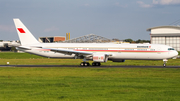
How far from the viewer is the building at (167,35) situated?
98375mm

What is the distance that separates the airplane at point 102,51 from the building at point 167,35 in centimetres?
6197

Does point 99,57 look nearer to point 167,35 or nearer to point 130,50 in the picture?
point 130,50

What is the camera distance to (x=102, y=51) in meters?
39.9

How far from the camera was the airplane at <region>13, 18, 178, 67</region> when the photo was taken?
3841 centimetres

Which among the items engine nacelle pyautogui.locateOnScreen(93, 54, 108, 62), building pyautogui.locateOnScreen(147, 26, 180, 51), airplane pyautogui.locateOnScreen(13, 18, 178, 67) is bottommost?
engine nacelle pyautogui.locateOnScreen(93, 54, 108, 62)

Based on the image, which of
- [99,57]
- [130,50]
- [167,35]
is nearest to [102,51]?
[99,57]

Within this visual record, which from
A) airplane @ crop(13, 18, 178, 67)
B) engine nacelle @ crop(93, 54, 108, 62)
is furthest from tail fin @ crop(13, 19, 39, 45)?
engine nacelle @ crop(93, 54, 108, 62)

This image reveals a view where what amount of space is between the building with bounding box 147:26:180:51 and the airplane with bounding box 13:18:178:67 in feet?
203

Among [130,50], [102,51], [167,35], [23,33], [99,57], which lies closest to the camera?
[99,57]

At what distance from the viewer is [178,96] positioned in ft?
45.8

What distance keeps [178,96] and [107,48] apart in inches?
1030

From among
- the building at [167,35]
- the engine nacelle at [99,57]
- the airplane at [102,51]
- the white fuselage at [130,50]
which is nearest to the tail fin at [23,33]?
the airplane at [102,51]

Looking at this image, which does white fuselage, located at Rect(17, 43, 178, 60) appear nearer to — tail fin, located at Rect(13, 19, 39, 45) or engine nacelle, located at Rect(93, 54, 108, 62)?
engine nacelle, located at Rect(93, 54, 108, 62)

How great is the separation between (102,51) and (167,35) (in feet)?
216
